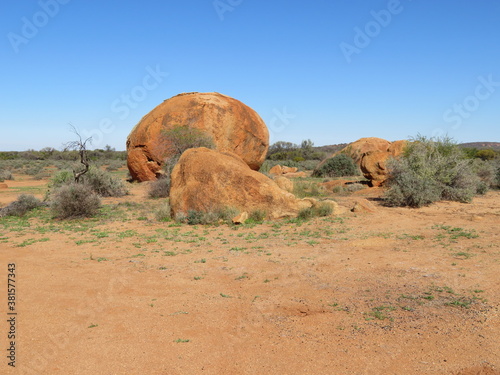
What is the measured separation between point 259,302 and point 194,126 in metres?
14.9

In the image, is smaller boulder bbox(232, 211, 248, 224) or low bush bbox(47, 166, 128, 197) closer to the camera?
smaller boulder bbox(232, 211, 248, 224)

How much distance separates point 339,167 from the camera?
78.0 feet

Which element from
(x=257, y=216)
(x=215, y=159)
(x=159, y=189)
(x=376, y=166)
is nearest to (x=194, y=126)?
(x=159, y=189)

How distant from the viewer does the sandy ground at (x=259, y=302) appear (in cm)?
345

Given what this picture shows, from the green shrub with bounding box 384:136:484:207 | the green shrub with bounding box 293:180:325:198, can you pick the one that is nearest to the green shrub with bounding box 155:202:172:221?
the green shrub with bounding box 293:180:325:198

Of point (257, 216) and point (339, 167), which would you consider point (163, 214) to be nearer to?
point (257, 216)

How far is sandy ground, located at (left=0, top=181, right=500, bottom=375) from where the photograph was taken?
3.45 m

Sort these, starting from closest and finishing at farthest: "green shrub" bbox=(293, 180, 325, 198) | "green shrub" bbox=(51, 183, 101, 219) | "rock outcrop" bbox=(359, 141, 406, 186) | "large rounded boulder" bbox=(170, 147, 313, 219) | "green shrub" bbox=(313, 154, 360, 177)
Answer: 1. "large rounded boulder" bbox=(170, 147, 313, 219)
2. "green shrub" bbox=(51, 183, 101, 219)
3. "green shrub" bbox=(293, 180, 325, 198)
4. "rock outcrop" bbox=(359, 141, 406, 186)
5. "green shrub" bbox=(313, 154, 360, 177)

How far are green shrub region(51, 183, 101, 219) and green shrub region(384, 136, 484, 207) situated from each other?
8.95m

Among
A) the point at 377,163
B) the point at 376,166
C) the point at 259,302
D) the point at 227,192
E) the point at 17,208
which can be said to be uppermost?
the point at 377,163

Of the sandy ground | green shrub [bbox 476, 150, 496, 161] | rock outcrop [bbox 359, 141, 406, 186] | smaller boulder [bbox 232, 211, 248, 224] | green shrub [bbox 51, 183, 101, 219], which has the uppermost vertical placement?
green shrub [bbox 476, 150, 496, 161]

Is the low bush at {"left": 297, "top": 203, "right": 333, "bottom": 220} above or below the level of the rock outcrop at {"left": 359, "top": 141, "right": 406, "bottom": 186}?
below

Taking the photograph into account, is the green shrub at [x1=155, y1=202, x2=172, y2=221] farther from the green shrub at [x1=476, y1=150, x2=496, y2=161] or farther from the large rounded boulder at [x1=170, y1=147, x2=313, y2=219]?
the green shrub at [x1=476, y1=150, x2=496, y2=161]

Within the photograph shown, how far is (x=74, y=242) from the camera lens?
8164 millimetres
